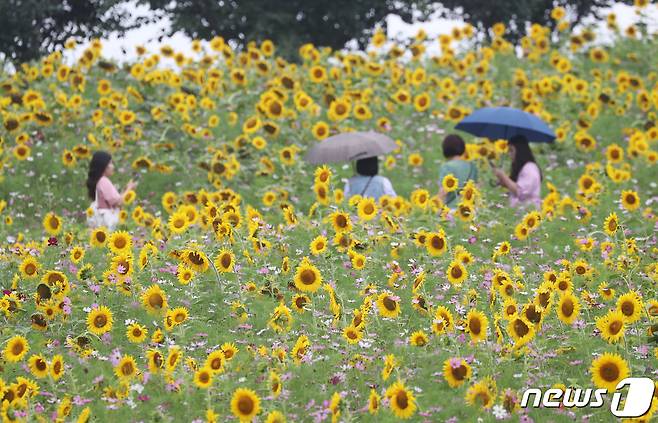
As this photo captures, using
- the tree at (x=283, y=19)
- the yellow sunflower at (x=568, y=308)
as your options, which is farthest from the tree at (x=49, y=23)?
the yellow sunflower at (x=568, y=308)

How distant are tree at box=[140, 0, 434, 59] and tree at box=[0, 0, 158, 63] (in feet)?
4.51

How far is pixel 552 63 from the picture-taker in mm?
16406

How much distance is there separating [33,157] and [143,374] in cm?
803

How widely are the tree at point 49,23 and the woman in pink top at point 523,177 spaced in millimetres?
9972

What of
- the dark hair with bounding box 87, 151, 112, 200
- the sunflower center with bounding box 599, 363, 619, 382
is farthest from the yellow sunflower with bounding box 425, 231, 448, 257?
the dark hair with bounding box 87, 151, 112, 200

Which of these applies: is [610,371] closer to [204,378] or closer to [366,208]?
[204,378]

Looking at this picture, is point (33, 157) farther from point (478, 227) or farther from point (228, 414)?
point (228, 414)

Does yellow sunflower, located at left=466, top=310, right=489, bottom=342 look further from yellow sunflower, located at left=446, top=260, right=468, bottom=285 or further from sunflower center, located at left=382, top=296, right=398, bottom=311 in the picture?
yellow sunflower, located at left=446, top=260, right=468, bottom=285

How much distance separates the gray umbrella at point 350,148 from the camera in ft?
32.2

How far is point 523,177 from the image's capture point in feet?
34.2

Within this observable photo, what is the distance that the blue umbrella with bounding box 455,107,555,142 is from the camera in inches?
424

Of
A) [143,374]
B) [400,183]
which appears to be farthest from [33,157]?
[143,374]

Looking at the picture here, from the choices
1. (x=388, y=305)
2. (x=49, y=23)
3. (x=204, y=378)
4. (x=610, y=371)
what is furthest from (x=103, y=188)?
(x=49, y=23)

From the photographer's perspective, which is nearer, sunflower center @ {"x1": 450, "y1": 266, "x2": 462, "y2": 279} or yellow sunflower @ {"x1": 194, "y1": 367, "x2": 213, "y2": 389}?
yellow sunflower @ {"x1": 194, "y1": 367, "x2": 213, "y2": 389}
